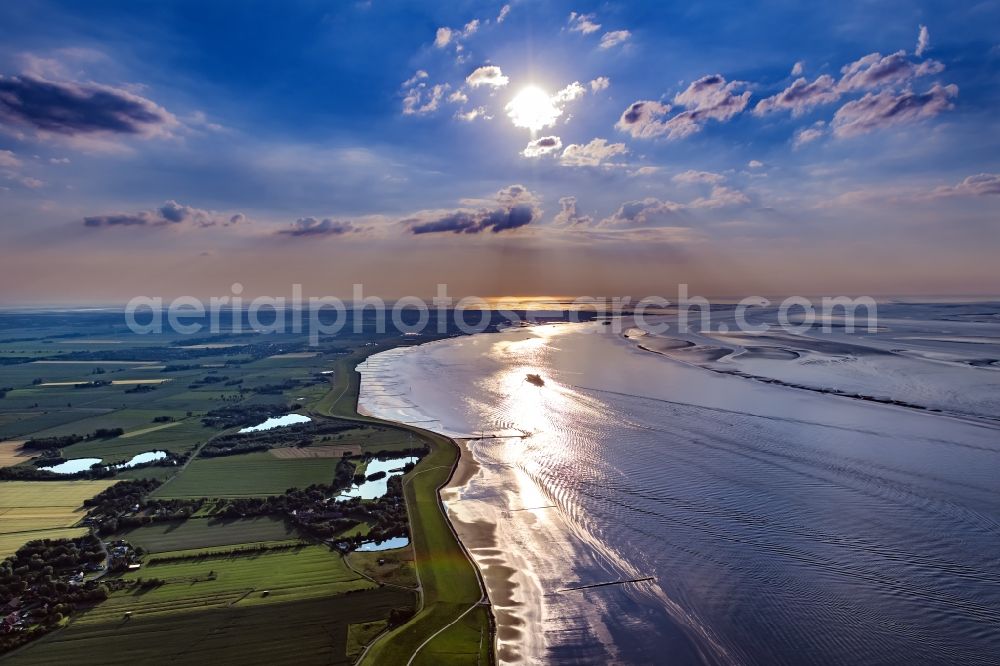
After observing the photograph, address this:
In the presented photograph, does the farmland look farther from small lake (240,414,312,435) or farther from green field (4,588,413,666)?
small lake (240,414,312,435)

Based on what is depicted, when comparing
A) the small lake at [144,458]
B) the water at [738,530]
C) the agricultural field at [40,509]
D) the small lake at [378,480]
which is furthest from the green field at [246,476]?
the water at [738,530]

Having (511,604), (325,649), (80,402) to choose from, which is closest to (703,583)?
(511,604)

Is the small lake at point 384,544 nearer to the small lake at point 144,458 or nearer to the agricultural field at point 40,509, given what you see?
the agricultural field at point 40,509

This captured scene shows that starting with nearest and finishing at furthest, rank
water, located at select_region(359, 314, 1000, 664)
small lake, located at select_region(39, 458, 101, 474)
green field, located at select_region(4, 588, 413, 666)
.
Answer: green field, located at select_region(4, 588, 413, 666) → water, located at select_region(359, 314, 1000, 664) → small lake, located at select_region(39, 458, 101, 474)

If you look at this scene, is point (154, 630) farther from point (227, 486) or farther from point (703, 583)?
point (703, 583)

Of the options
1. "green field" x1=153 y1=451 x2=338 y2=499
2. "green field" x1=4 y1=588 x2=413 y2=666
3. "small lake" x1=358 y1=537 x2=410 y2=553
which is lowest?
"green field" x1=4 y1=588 x2=413 y2=666

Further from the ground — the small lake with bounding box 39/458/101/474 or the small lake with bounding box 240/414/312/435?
the small lake with bounding box 240/414/312/435

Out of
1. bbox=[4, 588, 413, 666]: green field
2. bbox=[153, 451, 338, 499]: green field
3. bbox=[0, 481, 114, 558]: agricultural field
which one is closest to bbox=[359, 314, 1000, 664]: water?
bbox=[4, 588, 413, 666]: green field
